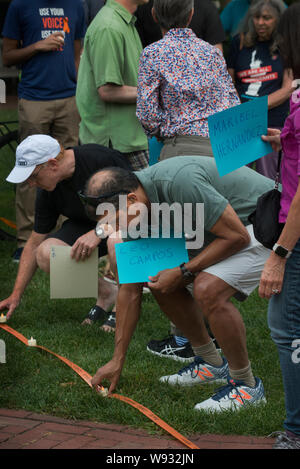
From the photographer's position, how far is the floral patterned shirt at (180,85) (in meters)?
4.48

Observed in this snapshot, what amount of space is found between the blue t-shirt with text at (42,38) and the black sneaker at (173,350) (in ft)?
9.23

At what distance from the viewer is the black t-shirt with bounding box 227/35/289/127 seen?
257 inches

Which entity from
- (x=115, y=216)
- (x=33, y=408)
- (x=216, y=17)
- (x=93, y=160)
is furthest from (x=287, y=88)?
(x=33, y=408)

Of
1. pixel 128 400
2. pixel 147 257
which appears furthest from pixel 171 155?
pixel 128 400

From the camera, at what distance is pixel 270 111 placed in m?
6.56

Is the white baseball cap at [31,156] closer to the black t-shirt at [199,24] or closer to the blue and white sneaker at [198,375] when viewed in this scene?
the blue and white sneaker at [198,375]

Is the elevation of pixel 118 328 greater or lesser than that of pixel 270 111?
lesser

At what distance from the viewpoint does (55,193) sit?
4863 millimetres

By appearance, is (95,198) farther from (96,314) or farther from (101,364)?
(96,314)

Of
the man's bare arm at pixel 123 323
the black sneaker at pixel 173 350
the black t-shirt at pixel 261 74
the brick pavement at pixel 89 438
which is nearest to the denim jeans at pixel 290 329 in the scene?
the brick pavement at pixel 89 438

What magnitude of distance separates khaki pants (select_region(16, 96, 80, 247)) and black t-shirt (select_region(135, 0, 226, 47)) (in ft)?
3.31

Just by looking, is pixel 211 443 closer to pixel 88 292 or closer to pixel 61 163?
pixel 88 292

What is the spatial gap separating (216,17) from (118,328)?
3.13m
